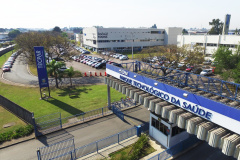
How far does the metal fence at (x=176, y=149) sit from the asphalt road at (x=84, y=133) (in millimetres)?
5484

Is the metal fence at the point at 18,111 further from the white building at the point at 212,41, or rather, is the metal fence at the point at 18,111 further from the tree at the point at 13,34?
the tree at the point at 13,34

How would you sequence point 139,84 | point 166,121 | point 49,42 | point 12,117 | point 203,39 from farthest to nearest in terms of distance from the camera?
point 203,39, point 49,42, point 12,117, point 139,84, point 166,121

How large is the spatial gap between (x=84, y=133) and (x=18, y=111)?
28.6 feet

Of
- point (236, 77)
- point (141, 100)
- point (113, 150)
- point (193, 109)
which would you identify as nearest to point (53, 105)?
point (113, 150)

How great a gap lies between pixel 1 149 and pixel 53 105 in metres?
8.77

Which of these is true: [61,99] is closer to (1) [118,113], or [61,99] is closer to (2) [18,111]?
(2) [18,111]

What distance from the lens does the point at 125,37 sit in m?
76.2

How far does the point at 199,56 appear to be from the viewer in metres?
32.7

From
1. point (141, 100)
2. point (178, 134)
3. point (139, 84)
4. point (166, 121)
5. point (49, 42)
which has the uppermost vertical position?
point (49, 42)

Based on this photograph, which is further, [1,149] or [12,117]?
[12,117]

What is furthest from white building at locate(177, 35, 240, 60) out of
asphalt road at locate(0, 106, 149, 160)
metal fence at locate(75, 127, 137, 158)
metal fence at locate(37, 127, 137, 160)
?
metal fence at locate(37, 127, 137, 160)

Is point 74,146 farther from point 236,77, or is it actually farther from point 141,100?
point 236,77

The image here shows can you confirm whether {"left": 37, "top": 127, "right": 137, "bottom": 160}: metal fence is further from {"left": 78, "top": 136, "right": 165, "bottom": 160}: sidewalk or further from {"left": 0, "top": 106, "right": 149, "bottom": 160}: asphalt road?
{"left": 0, "top": 106, "right": 149, "bottom": 160}: asphalt road

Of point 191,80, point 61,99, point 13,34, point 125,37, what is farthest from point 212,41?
point 13,34
